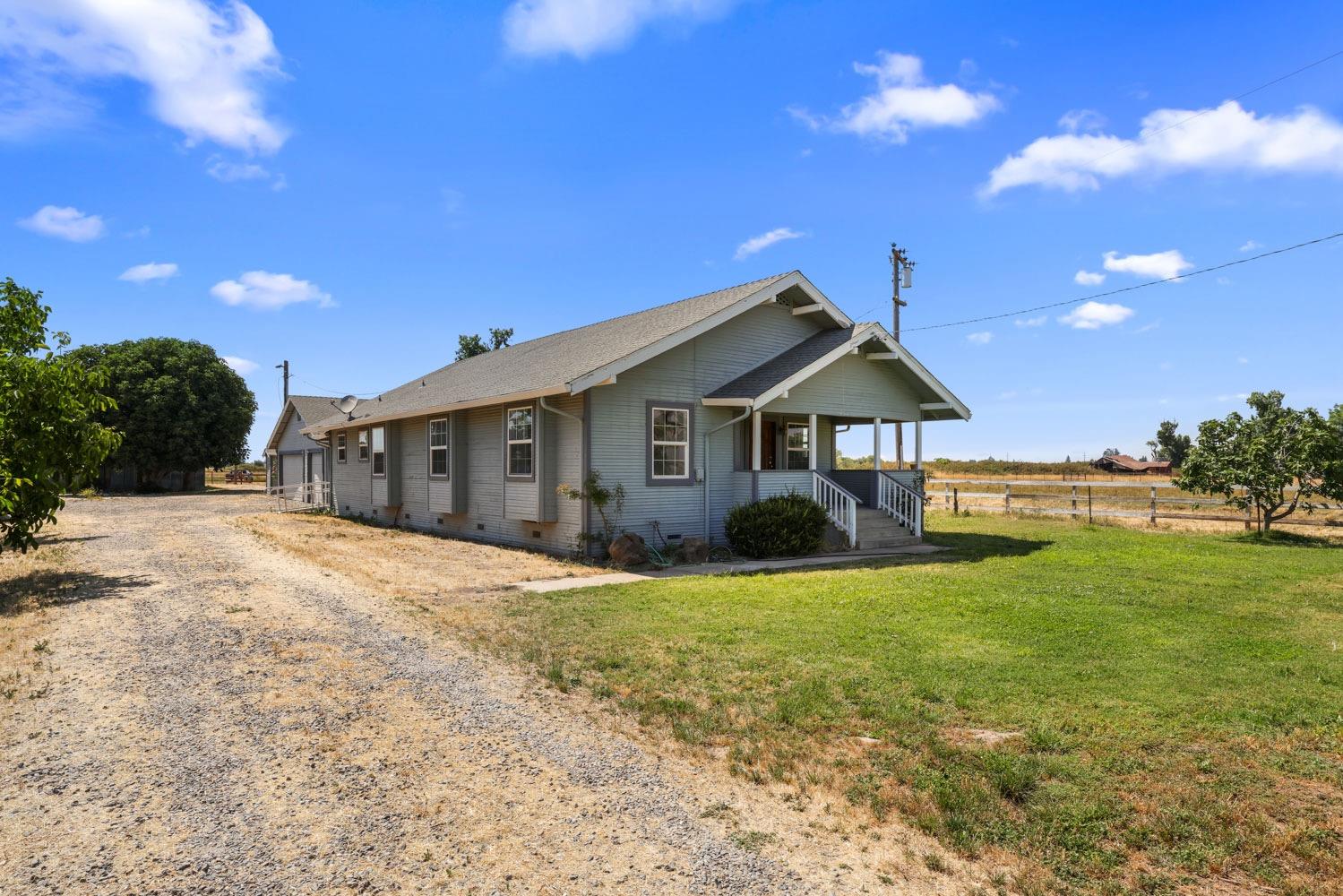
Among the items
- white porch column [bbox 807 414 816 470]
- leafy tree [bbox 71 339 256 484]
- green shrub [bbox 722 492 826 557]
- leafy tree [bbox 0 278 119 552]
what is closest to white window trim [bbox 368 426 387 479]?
leafy tree [bbox 0 278 119 552]

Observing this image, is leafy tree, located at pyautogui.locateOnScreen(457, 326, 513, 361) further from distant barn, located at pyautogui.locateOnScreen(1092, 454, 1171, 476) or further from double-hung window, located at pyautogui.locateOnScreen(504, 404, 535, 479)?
distant barn, located at pyautogui.locateOnScreen(1092, 454, 1171, 476)

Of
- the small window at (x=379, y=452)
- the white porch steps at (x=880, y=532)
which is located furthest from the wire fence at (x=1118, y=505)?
the small window at (x=379, y=452)

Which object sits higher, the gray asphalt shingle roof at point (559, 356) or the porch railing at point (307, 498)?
the gray asphalt shingle roof at point (559, 356)

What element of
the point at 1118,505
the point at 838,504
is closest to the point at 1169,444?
the point at 1118,505

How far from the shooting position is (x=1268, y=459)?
16.9 meters

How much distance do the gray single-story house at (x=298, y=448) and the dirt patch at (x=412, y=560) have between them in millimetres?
10930

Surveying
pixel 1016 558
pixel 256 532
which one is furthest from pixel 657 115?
pixel 256 532

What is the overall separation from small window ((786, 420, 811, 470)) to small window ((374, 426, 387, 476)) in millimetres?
11263

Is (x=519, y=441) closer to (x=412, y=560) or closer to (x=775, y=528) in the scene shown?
(x=412, y=560)

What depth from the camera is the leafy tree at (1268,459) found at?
15883 millimetres

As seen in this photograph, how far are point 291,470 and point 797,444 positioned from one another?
2541cm

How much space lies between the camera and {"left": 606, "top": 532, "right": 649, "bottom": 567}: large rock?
12.4 meters

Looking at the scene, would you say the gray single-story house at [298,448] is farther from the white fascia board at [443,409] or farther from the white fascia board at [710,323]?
the white fascia board at [710,323]

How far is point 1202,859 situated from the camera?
3.24m
